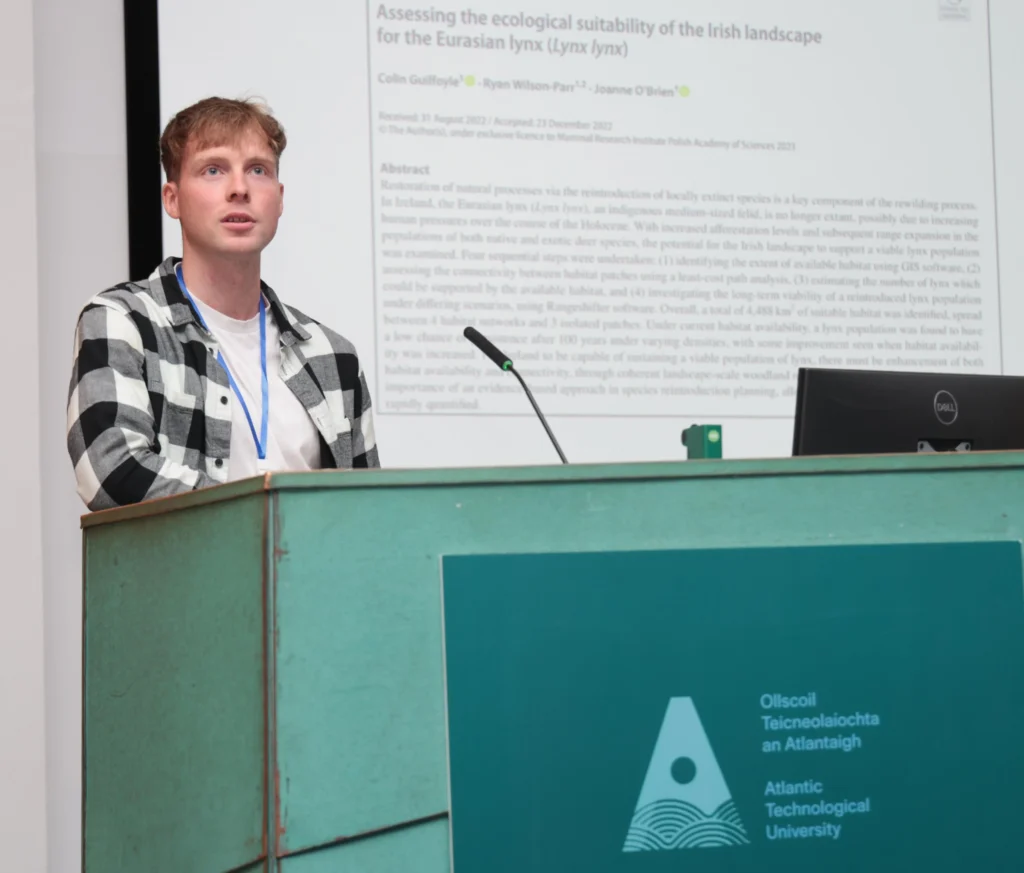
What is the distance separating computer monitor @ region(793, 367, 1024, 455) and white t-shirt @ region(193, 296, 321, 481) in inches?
28.0

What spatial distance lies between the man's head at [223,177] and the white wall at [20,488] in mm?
965

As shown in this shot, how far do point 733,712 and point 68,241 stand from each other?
2294 millimetres

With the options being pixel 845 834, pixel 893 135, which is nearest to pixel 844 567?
pixel 845 834

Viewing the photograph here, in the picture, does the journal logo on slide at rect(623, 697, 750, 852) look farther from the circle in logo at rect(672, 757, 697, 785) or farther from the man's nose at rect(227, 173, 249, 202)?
the man's nose at rect(227, 173, 249, 202)

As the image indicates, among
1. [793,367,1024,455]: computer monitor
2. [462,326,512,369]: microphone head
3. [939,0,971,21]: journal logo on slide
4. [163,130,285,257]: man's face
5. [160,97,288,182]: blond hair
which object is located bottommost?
[793,367,1024,455]: computer monitor

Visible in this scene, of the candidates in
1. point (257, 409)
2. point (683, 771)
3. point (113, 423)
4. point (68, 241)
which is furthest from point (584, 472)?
point (68, 241)

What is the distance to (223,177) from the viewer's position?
2115 millimetres

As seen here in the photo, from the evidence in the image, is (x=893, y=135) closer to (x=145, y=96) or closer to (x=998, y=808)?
(x=145, y=96)

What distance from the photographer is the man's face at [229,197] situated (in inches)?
81.1

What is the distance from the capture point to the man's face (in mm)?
2061

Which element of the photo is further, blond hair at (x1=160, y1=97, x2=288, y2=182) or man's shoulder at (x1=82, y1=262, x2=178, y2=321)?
blond hair at (x1=160, y1=97, x2=288, y2=182)

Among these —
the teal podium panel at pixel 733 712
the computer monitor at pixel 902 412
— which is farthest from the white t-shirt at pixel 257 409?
the teal podium panel at pixel 733 712

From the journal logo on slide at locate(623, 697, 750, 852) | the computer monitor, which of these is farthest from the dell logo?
the journal logo on slide at locate(623, 697, 750, 852)

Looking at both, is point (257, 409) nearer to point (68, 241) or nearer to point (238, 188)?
point (238, 188)
